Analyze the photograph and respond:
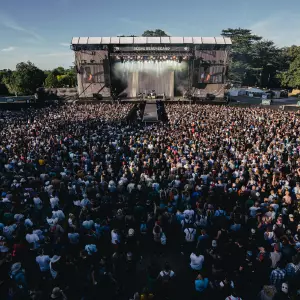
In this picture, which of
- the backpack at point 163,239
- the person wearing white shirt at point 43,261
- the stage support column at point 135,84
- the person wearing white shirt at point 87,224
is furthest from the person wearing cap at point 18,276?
the stage support column at point 135,84

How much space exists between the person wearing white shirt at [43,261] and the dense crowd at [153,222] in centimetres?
4

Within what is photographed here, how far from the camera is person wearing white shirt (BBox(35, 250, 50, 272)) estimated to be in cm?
596

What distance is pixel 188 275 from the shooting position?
669 centimetres

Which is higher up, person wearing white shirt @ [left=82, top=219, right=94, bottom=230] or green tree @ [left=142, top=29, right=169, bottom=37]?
green tree @ [left=142, top=29, right=169, bottom=37]

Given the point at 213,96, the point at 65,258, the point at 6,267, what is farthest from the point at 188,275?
the point at 213,96

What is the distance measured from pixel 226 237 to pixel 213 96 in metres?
32.5

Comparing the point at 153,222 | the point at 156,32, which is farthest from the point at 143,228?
the point at 156,32

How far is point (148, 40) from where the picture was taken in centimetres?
3706

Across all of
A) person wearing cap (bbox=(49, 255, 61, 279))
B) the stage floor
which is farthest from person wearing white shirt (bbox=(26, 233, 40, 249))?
the stage floor

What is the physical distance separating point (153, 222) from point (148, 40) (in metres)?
34.1

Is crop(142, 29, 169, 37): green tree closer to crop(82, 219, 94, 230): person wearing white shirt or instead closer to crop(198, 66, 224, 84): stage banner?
crop(198, 66, 224, 84): stage banner

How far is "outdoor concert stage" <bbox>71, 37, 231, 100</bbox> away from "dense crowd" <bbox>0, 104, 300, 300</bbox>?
23.5 m

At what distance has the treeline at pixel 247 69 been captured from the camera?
5008 cm

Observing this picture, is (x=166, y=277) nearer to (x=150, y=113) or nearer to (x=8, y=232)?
(x=8, y=232)
